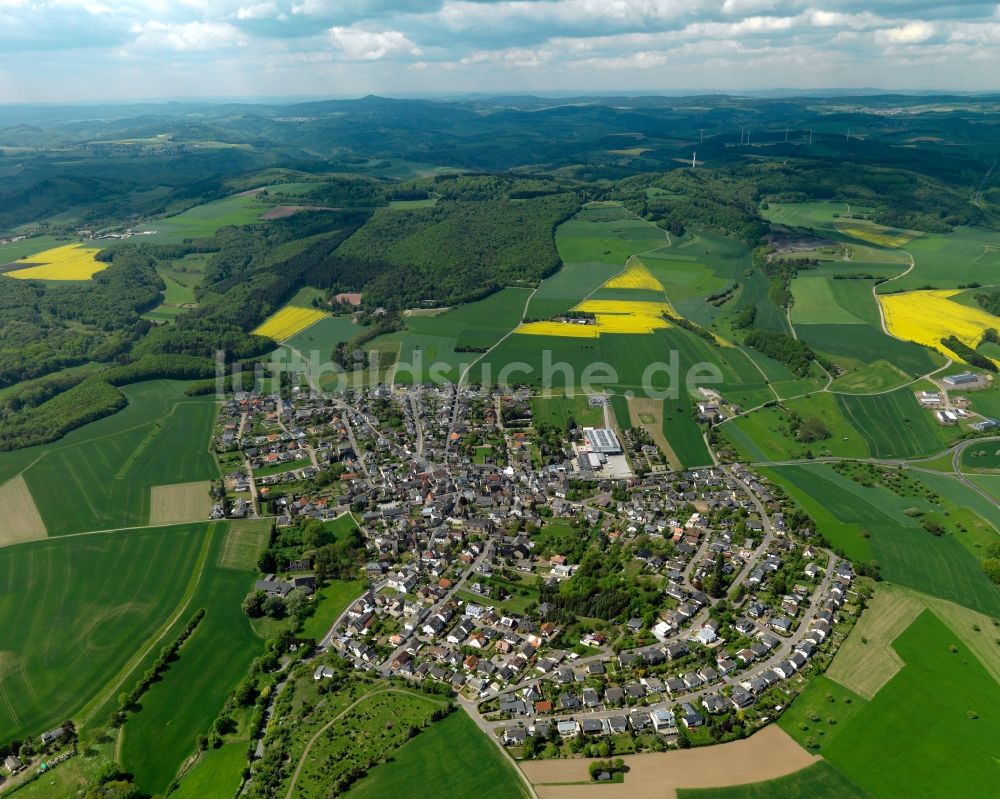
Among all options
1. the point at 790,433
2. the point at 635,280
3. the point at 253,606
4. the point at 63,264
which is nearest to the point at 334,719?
the point at 253,606

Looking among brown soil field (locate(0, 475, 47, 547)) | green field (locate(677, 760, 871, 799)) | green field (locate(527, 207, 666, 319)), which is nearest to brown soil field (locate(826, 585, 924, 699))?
green field (locate(677, 760, 871, 799))

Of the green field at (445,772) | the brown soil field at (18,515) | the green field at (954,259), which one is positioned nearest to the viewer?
the green field at (445,772)

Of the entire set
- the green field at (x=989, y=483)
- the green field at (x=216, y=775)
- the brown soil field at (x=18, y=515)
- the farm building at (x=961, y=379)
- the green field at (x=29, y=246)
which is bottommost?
the green field at (x=216, y=775)

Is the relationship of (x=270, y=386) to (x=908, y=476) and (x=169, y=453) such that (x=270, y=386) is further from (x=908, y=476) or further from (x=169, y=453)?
(x=908, y=476)

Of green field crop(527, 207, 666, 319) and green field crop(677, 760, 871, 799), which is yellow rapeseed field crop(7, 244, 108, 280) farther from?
green field crop(677, 760, 871, 799)

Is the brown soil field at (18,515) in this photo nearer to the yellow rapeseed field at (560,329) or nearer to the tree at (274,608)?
the tree at (274,608)

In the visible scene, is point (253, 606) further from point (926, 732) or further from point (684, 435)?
point (684, 435)

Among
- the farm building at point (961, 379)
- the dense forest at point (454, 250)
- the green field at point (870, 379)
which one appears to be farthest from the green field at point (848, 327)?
the dense forest at point (454, 250)

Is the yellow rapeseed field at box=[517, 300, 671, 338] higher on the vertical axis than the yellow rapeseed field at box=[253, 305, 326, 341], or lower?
higher
